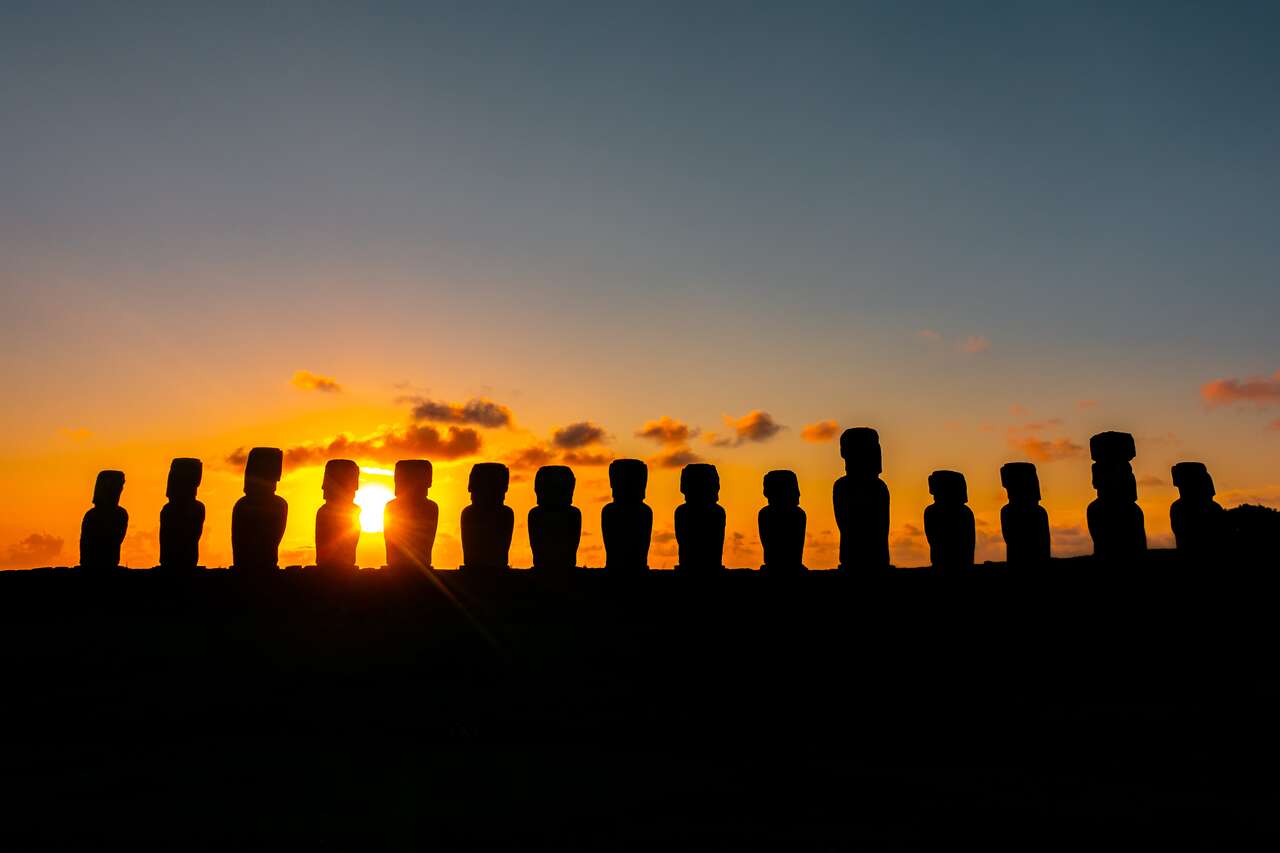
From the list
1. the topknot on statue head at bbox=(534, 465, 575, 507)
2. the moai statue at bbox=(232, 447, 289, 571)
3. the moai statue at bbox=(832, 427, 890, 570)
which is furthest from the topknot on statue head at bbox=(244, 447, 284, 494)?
the moai statue at bbox=(832, 427, 890, 570)

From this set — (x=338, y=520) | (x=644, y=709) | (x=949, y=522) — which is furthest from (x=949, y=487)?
(x=338, y=520)

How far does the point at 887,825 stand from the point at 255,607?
34.0 ft

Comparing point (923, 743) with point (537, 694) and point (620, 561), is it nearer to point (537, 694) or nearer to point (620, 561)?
point (537, 694)

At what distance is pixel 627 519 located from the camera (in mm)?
15852

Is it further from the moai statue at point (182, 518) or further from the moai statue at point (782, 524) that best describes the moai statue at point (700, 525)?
the moai statue at point (182, 518)

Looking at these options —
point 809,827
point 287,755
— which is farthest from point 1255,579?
point 287,755

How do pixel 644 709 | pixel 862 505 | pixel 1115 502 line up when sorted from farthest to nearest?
1. pixel 1115 502
2. pixel 862 505
3. pixel 644 709

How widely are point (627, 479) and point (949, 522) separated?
14.5ft

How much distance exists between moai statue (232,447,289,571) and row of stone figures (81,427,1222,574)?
3 centimetres

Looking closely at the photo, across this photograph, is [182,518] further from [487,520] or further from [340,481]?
[487,520]

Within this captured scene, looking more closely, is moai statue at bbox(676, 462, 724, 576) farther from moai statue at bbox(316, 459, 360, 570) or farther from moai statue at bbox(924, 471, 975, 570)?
moai statue at bbox(316, 459, 360, 570)

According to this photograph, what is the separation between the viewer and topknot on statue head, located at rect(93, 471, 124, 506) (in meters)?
18.5

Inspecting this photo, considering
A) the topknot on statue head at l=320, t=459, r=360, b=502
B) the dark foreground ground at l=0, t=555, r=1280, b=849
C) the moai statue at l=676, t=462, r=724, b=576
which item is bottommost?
the dark foreground ground at l=0, t=555, r=1280, b=849

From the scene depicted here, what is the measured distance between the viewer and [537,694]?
11836 mm
